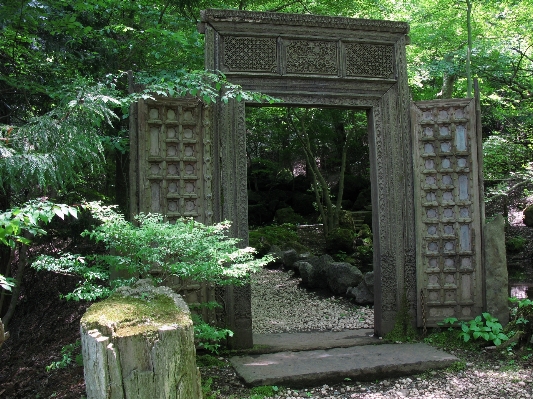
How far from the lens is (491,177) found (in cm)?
893

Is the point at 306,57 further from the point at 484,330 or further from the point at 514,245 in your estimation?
the point at 514,245

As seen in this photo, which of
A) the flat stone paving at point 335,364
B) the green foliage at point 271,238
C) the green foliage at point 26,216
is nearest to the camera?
the green foliage at point 26,216

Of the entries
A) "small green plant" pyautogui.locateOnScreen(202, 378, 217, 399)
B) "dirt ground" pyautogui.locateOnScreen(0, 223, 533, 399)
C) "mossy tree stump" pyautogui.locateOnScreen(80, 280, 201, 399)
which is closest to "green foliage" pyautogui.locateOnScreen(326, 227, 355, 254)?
"dirt ground" pyautogui.locateOnScreen(0, 223, 533, 399)

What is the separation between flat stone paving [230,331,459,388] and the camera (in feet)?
14.3

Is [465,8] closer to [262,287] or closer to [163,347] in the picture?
[262,287]

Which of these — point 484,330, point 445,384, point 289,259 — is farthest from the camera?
point 289,259

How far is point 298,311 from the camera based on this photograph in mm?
8000

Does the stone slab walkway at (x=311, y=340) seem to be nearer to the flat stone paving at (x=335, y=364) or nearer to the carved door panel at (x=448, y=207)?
the flat stone paving at (x=335, y=364)

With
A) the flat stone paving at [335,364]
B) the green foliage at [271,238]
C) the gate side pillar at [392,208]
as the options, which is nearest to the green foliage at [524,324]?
the flat stone paving at [335,364]

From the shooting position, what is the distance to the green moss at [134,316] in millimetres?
2252

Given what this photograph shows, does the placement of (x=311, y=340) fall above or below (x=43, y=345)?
above

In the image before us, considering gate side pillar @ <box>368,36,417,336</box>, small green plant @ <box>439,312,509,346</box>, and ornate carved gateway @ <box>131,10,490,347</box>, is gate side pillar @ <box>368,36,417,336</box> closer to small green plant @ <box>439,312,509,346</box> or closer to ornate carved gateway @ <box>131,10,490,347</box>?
ornate carved gateway @ <box>131,10,490,347</box>

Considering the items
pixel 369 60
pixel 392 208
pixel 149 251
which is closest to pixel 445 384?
pixel 392 208

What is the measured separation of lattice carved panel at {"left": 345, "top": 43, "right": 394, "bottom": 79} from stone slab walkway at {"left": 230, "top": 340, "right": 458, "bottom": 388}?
3.02 meters
